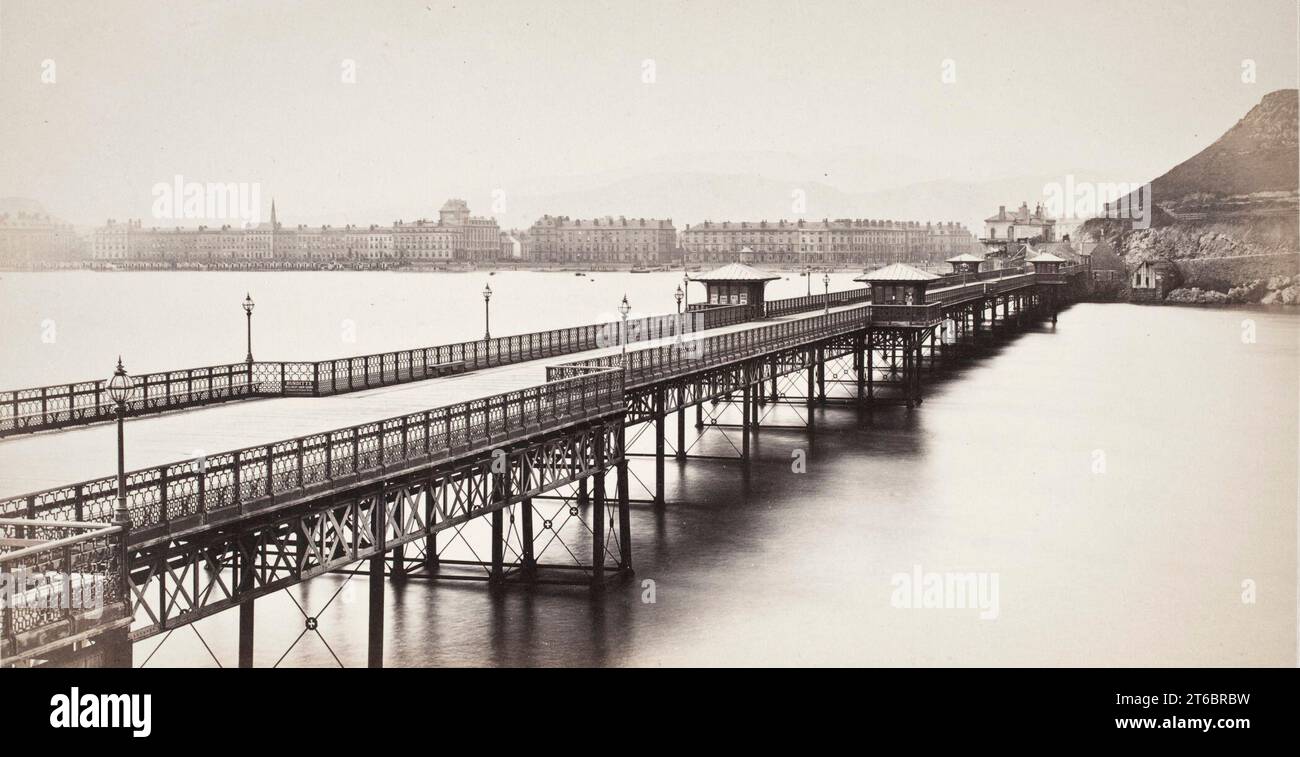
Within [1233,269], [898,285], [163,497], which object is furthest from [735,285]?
[1233,269]

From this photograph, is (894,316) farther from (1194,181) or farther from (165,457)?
(1194,181)

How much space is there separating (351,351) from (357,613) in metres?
73.7

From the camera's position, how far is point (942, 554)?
119 ft

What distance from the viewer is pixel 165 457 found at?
71.1 feet

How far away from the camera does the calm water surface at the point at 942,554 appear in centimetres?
2750

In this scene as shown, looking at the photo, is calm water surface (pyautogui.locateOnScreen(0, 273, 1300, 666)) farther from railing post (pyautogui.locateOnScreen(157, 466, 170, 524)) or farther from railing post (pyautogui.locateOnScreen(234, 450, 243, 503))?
railing post (pyautogui.locateOnScreen(157, 466, 170, 524))

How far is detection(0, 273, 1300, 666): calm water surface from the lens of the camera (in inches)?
1083

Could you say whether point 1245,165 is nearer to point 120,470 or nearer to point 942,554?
point 942,554

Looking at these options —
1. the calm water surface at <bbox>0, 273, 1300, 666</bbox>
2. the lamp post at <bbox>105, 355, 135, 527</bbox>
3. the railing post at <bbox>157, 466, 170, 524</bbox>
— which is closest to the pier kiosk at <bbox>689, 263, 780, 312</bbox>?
the calm water surface at <bbox>0, 273, 1300, 666</bbox>

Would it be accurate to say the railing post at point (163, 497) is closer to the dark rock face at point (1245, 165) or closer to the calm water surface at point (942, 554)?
the calm water surface at point (942, 554)

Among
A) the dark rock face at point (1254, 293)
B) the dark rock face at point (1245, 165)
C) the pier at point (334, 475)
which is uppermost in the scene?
the dark rock face at point (1245, 165)

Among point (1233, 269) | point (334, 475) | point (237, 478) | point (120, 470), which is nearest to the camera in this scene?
point (120, 470)

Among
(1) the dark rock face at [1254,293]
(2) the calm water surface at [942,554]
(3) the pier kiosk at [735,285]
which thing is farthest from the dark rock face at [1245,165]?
(3) the pier kiosk at [735,285]
